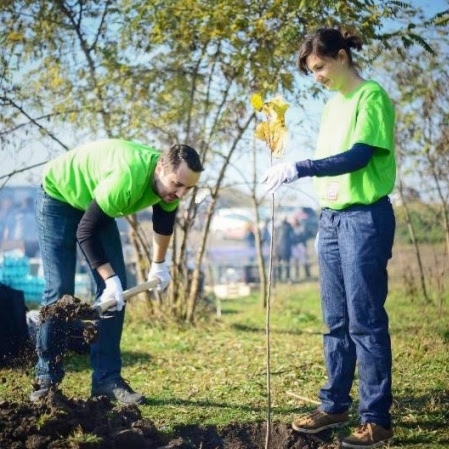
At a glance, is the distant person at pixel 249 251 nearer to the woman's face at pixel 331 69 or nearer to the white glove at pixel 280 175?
the woman's face at pixel 331 69

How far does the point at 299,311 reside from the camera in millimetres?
8828

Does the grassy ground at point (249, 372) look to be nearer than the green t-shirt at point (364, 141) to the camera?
No

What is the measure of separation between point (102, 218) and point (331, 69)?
140 centimetres

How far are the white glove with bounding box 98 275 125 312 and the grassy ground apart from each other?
623 mm

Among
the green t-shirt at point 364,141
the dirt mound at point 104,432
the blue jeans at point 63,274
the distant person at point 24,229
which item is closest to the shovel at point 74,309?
the blue jeans at point 63,274

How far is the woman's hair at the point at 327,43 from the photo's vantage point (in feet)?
9.95

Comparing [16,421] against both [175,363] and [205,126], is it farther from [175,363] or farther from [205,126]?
[205,126]

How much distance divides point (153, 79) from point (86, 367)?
9.97 feet

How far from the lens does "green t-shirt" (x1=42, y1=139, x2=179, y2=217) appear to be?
3.44 meters

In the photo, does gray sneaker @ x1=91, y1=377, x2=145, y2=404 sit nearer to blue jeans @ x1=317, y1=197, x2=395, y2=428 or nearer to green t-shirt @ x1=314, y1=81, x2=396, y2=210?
blue jeans @ x1=317, y1=197, x2=395, y2=428

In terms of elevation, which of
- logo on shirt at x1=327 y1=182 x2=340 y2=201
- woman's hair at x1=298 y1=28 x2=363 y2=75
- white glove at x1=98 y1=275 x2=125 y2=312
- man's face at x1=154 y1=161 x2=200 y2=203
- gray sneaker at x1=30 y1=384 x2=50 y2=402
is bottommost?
gray sneaker at x1=30 y1=384 x2=50 y2=402

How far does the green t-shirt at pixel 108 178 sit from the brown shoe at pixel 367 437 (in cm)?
156

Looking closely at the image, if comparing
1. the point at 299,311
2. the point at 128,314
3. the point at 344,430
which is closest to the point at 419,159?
the point at 299,311

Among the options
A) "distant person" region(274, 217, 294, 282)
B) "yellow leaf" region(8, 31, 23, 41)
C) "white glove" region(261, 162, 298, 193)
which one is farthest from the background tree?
"distant person" region(274, 217, 294, 282)
